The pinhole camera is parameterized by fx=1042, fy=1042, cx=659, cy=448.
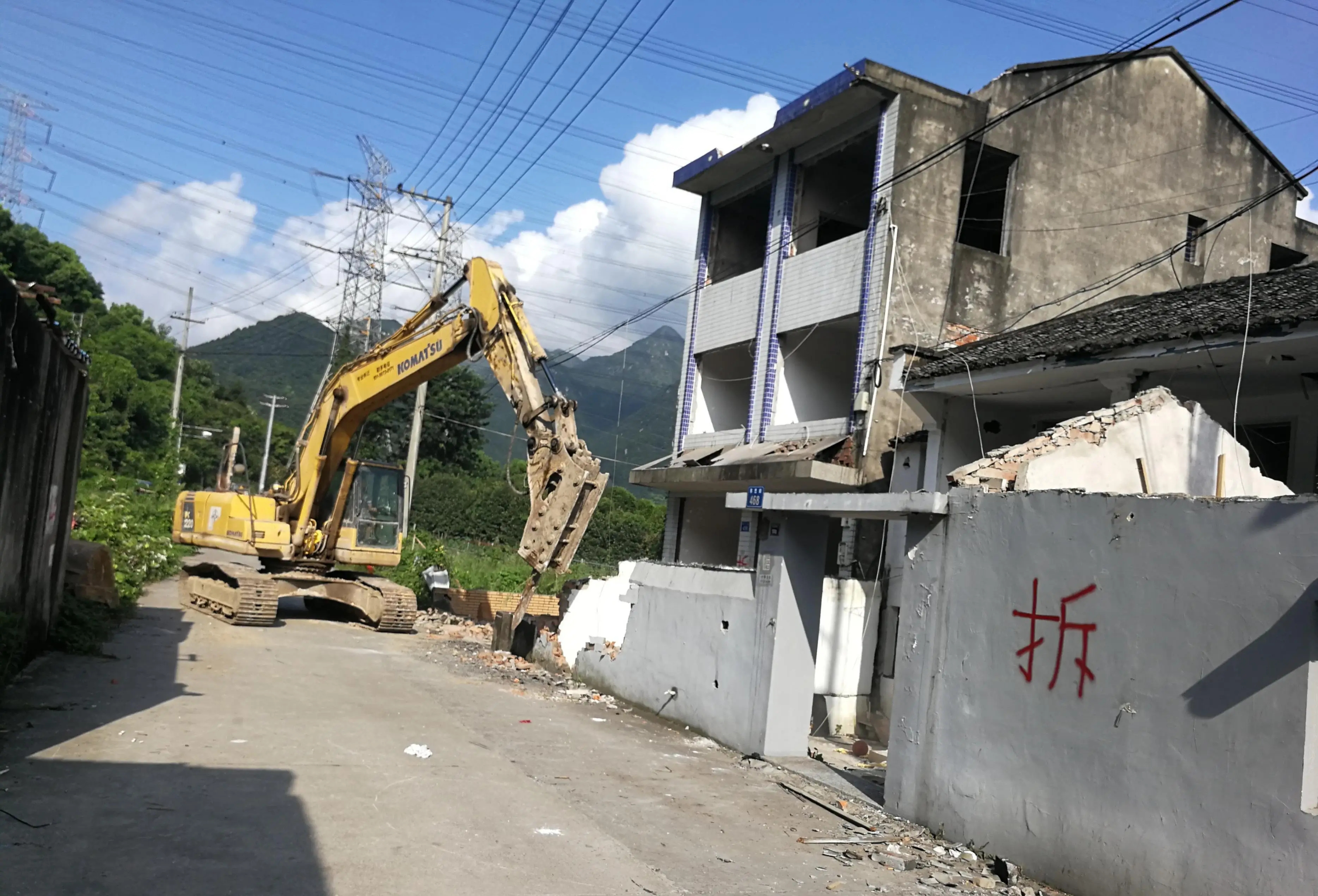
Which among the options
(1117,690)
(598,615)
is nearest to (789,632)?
(1117,690)

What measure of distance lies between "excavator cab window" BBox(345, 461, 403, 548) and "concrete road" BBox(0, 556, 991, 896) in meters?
7.01

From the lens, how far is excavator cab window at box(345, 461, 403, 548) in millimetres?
19359

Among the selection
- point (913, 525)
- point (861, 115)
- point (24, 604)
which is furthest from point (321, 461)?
point (913, 525)

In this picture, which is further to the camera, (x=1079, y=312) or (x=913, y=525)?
(x=1079, y=312)

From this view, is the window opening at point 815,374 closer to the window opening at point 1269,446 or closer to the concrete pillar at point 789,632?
the window opening at point 1269,446

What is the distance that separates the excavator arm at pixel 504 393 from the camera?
1273 centimetres

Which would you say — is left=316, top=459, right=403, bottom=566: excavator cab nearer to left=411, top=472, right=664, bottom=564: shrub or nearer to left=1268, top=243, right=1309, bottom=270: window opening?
left=1268, top=243, right=1309, bottom=270: window opening

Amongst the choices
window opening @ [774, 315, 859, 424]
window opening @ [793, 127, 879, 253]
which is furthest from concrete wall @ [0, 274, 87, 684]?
window opening @ [793, 127, 879, 253]

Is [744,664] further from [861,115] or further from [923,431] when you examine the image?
[861,115]

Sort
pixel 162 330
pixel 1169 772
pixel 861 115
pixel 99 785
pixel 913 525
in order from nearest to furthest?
pixel 1169 772, pixel 99 785, pixel 913 525, pixel 861 115, pixel 162 330

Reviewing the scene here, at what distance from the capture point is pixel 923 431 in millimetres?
15516

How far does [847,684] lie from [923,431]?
13.5ft

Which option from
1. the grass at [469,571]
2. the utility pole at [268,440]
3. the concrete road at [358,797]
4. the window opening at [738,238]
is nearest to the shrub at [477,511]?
the grass at [469,571]

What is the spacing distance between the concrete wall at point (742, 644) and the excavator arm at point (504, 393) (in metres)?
1.40
